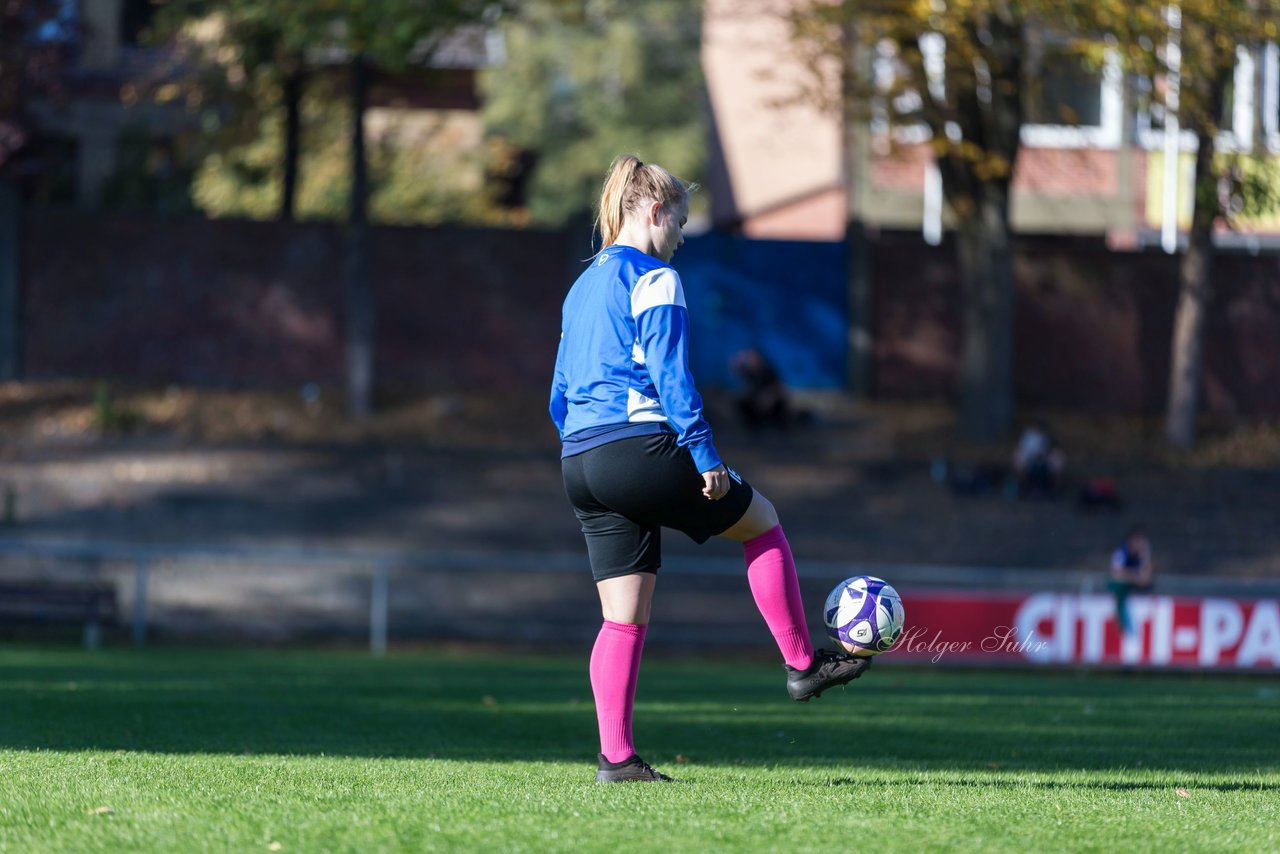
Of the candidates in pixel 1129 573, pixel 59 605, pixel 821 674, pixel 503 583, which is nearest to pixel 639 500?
pixel 821 674

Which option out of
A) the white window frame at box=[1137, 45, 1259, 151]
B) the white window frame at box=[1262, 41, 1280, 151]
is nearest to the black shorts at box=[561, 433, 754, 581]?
the white window frame at box=[1137, 45, 1259, 151]

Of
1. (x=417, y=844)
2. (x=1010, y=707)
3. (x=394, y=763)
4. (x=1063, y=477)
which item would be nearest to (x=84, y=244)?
(x=1063, y=477)

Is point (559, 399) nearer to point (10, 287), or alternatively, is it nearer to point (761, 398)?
point (761, 398)

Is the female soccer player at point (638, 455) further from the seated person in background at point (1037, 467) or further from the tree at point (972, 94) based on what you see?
the seated person in background at point (1037, 467)

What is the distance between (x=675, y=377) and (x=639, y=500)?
0.46 metres

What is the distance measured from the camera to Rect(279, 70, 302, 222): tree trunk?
2616cm

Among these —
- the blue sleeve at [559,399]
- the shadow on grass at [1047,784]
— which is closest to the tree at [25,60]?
the blue sleeve at [559,399]

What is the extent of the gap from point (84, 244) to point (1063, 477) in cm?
1449

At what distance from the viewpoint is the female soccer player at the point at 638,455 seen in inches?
235

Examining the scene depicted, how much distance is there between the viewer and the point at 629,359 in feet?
19.9

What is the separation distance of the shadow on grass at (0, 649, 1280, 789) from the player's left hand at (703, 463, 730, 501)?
4.68ft

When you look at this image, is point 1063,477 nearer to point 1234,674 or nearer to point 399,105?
point 1234,674

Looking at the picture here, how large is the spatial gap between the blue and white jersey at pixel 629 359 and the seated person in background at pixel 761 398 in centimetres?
1904

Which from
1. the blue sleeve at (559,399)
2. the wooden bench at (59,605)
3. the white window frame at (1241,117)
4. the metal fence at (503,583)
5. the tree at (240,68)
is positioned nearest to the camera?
the blue sleeve at (559,399)
